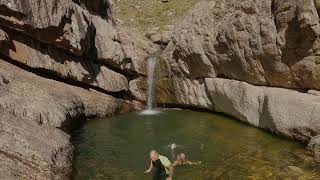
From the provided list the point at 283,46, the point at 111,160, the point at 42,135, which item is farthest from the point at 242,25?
the point at 42,135

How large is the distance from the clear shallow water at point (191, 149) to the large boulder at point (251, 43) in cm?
434

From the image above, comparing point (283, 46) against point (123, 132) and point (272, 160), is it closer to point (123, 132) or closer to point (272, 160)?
point (272, 160)

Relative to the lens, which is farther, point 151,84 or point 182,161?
point 151,84

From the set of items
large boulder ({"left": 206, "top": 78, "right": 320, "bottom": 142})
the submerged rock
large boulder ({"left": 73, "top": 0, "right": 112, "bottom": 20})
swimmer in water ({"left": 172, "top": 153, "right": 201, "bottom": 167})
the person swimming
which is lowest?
the submerged rock

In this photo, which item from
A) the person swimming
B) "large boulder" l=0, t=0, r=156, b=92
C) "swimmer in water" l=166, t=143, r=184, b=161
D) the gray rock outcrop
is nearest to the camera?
the person swimming

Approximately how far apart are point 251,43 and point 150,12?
41.5m

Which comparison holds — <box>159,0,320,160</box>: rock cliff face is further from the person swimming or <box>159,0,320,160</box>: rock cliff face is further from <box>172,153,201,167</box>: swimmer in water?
the person swimming

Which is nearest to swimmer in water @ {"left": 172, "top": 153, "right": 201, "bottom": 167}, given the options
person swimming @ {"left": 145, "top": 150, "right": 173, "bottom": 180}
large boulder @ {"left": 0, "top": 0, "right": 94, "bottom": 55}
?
person swimming @ {"left": 145, "top": 150, "right": 173, "bottom": 180}

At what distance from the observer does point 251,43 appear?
34.2 metres

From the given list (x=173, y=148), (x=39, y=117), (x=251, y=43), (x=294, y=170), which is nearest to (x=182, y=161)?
(x=173, y=148)

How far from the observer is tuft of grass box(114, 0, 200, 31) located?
69.0 m

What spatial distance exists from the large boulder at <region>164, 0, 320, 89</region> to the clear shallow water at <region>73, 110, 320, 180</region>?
4.34 m

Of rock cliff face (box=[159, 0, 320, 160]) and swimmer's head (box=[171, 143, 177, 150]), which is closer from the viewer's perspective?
swimmer's head (box=[171, 143, 177, 150])

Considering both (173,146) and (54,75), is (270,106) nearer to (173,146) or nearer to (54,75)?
(173,146)
